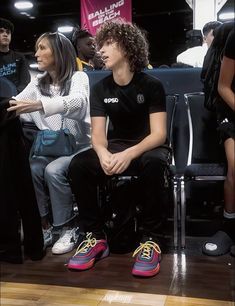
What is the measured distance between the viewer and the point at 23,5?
180cm

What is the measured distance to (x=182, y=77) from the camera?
2.67 metres

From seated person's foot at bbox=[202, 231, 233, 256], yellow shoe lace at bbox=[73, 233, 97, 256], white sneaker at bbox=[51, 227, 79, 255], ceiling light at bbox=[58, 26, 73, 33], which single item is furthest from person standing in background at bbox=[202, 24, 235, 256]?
ceiling light at bbox=[58, 26, 73, 33]

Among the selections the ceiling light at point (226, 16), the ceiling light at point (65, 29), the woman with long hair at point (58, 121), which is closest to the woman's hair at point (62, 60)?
the woman with long hair at point (58, 121)

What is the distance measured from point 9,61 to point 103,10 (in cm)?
52

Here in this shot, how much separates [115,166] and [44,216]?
0.59 meters

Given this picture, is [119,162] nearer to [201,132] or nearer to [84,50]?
[201,132]

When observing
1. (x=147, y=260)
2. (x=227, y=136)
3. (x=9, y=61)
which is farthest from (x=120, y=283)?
(x=9, y=61)

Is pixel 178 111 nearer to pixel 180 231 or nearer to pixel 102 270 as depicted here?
pixel 180 231

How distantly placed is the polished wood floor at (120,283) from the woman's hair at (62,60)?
0.95m

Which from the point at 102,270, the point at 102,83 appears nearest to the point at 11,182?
the point at 102,270

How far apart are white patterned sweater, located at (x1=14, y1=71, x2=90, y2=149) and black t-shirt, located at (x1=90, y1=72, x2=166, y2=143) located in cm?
10

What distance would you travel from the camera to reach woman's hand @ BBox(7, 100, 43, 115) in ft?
5.41

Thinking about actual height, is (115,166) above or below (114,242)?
above

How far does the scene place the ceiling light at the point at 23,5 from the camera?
5.61ft
